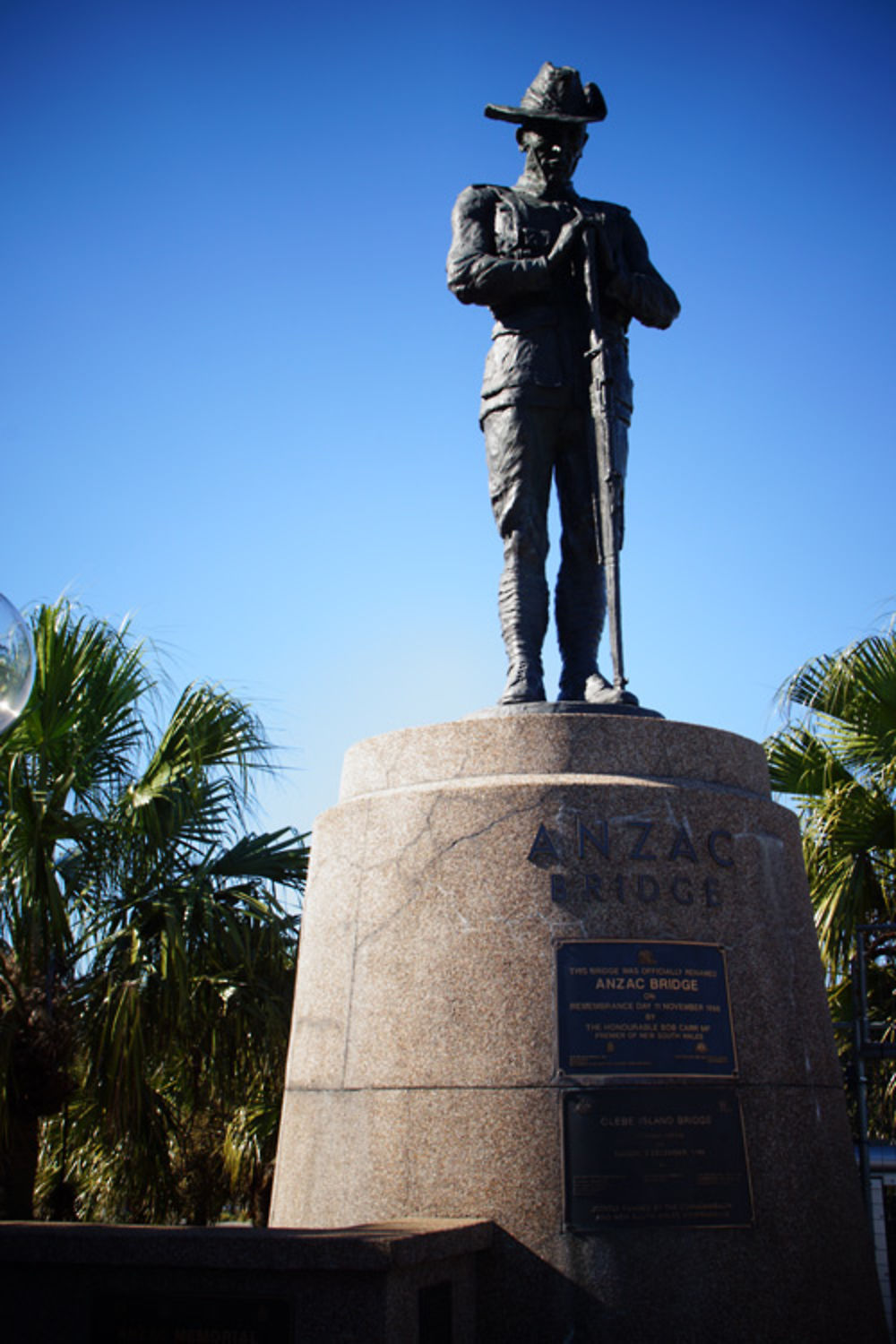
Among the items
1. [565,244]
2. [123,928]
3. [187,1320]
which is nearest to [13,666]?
[187,1320]

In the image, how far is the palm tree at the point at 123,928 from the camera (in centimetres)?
823

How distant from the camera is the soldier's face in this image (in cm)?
638

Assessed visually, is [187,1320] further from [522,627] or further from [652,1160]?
[522,627]

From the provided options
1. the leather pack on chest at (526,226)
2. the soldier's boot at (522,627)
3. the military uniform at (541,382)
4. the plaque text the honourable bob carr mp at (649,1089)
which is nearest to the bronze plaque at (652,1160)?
the plaque text the honourable bob carr mp at (649,1089)

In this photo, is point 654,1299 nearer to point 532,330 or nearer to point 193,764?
point 532,330

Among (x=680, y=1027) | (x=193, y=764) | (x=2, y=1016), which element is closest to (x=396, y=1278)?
(x=680, y=1027)

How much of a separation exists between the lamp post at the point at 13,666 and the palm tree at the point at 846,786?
7079 mm

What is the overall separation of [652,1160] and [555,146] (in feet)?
16.1

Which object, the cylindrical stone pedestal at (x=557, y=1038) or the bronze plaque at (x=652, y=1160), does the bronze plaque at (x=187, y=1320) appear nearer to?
the cylindrical stone pedestal at (x=557, y=1038)

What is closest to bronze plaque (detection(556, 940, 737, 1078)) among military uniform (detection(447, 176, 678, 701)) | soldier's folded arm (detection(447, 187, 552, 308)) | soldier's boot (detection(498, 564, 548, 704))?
soldier's boot (detection(498, 564, 548, 704))

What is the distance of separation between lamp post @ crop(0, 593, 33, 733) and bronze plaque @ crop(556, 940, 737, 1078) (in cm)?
210

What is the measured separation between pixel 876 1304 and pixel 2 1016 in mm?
5799

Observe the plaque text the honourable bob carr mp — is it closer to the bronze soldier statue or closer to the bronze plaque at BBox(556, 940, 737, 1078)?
the bronze plaque at BBox(556, 940, 737, 1078)

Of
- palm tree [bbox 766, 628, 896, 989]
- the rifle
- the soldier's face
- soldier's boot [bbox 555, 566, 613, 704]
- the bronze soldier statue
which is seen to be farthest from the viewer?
palm tree [bbox 766, 628, 896, 989]
